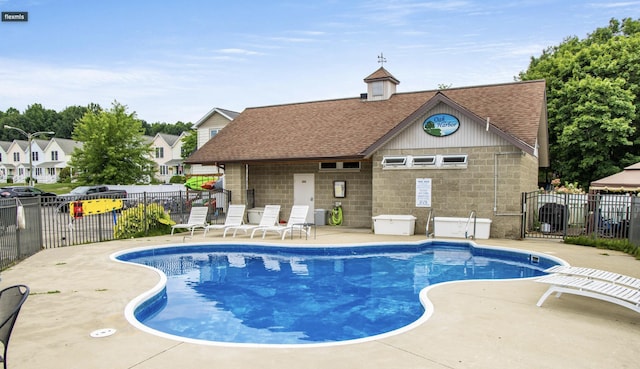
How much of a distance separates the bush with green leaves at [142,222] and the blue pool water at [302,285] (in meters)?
2.88

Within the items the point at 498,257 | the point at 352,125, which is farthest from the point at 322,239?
the point at 352,125

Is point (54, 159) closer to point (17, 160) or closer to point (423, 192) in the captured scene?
point (17, 160)

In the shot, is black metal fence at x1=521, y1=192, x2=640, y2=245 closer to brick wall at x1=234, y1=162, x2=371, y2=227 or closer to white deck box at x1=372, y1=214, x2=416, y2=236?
white deck box at x1=372, y1=214, x2=416, y2=236

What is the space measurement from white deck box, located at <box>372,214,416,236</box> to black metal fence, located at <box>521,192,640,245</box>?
12.2 feet

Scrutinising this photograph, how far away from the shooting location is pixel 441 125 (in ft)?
49.8

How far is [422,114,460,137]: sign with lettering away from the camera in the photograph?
49.2 ft

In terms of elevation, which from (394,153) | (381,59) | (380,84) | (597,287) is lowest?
(597,287)

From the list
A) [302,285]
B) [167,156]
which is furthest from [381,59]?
[167,156]

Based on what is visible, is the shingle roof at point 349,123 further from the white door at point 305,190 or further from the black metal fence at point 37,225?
the black metal fence at point 37,225

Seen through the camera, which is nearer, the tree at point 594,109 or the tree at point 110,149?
the tree at point 594,109

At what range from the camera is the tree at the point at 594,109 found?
25312 mm

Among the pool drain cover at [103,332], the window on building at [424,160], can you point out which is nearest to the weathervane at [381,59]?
the window on building at [424,160]

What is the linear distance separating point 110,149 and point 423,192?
27.7 metres

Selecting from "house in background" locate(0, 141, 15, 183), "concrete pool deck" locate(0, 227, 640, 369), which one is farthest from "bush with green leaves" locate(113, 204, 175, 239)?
"house in background" locate(0, 141, 15, 183)
